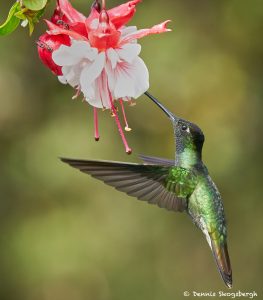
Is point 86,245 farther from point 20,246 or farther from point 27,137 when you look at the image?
point 27,137

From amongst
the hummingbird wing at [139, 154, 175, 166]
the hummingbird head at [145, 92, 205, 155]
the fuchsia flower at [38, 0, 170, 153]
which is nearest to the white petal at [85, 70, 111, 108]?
the fuchsia flower at [38, 0, 170, 153]

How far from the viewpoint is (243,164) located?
4.55 meters

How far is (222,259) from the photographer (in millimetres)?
1919

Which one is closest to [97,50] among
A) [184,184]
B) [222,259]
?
[184,184]

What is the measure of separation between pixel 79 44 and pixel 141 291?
3.29m

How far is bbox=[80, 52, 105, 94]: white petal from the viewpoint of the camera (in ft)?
4.85

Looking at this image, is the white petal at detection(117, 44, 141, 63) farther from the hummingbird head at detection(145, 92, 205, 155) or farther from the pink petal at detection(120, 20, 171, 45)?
the hummingbird head at detection(145, 92, 205, 155)

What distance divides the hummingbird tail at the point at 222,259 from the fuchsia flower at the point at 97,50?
0.55m

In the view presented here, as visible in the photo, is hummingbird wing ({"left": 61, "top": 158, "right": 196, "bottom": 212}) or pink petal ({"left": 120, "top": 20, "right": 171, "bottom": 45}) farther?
hummingbird wing ({"left": 61, "top": 158, "right": 196, "bottom": 212})

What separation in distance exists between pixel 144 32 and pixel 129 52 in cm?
5

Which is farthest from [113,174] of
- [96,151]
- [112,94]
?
[96,151]

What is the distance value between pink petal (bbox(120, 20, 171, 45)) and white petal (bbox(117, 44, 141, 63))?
2 centimetres

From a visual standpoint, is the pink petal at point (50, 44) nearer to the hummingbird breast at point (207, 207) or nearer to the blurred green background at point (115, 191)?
the hummingbird breast at point (207, 207)

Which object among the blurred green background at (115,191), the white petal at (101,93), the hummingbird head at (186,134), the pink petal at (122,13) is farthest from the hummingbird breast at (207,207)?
the blurred green background at (115,191)
